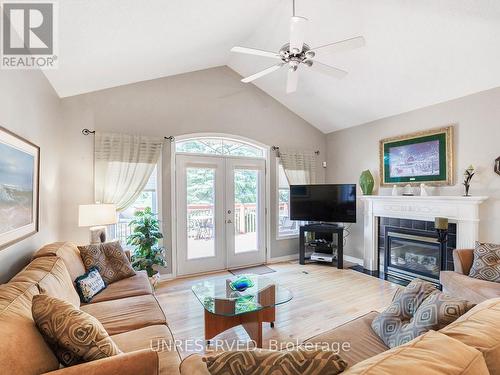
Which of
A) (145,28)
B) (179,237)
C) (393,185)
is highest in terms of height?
(145,28)

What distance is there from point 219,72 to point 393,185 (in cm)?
359

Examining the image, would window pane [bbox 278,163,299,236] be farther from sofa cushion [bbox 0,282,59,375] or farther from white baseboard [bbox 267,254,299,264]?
sofa cushion [bbox 0,282,59,375]

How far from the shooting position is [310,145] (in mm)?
5375

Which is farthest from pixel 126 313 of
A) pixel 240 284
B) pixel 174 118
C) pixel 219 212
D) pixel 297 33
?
pixel 174 118

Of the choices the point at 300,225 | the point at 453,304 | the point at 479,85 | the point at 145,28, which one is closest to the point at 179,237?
the point at 300,225

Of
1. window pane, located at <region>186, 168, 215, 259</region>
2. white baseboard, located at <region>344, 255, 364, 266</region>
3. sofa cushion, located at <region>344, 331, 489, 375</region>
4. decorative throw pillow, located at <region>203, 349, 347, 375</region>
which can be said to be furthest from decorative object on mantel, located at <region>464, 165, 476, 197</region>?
window pane, located at <region>186, 168, 215, 259</region>

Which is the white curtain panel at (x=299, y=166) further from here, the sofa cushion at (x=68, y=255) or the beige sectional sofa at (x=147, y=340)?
the sofa cushion at (x=68, y=255)

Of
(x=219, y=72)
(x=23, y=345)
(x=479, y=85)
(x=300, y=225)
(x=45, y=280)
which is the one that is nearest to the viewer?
(x=23, y=345)

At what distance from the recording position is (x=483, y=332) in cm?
96

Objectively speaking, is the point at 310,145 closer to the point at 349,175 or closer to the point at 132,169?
the point at 349,175

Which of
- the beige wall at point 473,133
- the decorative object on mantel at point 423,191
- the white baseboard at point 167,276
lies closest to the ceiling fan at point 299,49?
the beige wall at point 473,133

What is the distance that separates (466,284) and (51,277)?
372 cm

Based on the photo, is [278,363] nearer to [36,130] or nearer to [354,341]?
[354,341]

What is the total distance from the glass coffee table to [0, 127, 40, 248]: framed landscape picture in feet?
5.27
